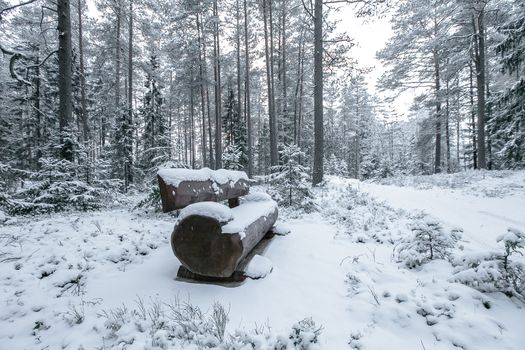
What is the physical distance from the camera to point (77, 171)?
336 inches

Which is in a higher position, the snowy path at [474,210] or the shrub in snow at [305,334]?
the snowy path at [474,210]

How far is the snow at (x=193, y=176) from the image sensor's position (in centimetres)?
335

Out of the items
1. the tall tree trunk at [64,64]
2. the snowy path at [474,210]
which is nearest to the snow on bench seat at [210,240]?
the snowy path at [474,210]

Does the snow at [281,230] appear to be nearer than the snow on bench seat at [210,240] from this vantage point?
No

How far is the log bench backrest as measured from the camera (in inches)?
131

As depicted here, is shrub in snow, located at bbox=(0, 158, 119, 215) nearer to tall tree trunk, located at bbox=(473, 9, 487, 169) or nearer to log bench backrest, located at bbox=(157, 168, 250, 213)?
log bench backrest, located at bbox=(157, 168, 250, 213)

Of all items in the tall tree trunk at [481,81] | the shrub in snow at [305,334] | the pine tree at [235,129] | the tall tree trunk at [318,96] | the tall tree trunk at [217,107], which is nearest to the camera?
the shrub in snow at [305,334]

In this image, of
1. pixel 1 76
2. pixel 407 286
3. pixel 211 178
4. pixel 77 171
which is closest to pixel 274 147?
pixel 77 171

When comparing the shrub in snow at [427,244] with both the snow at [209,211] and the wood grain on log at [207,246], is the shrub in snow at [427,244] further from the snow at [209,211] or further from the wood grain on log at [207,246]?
the snow at [209,211]

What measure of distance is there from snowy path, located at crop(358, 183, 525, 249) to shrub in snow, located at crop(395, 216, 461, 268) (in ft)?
3.28

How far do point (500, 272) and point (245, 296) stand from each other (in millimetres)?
2920

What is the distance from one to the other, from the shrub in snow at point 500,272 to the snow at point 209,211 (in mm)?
2889

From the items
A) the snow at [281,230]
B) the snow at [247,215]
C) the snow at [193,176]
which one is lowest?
the snow at [281,230]

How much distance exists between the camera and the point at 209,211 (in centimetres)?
355
